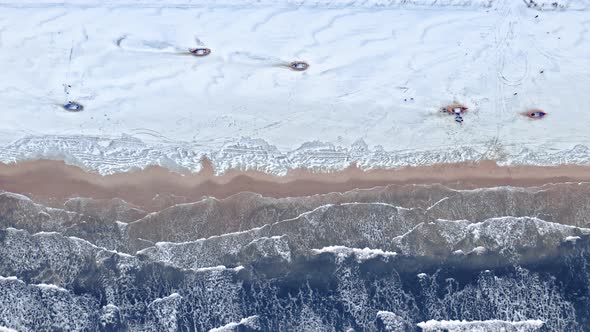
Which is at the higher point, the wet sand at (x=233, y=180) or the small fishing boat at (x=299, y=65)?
the small fishing boat at (x=299, y=65)

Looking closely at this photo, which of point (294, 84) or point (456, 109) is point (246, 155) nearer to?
point (294, 84)

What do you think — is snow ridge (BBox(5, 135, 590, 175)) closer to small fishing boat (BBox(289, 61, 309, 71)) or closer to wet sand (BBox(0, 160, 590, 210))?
wet sand (BBox(0, 160, 590, 210))

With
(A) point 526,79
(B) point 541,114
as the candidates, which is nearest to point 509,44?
(A) point 526,79

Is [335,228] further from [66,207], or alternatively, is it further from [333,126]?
[66,207]

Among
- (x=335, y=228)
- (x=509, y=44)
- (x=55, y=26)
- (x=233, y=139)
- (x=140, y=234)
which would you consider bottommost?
(x=140, y=234)

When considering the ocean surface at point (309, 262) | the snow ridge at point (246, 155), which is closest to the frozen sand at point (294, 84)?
the snow ridge at point (246, 155)

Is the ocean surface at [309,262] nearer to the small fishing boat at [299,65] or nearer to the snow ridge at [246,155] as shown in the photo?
the snow ridge at [246,155]

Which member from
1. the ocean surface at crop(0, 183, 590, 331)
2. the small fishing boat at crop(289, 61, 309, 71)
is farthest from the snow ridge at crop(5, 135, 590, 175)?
the small fishing boat at crop(289, 61, 309, 71)
